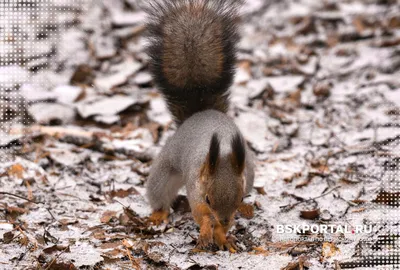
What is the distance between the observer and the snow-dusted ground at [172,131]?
2.16 m

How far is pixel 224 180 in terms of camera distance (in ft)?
7.02

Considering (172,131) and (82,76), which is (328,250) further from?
(82,76)

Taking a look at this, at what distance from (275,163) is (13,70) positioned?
2.06m

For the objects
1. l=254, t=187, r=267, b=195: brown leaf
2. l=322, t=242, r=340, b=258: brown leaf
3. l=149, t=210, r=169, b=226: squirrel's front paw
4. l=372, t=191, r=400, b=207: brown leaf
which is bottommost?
l=149, t=210, r=169, b=226: squirrel's front paw

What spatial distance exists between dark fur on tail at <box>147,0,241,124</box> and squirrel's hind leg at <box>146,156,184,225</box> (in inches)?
13.6

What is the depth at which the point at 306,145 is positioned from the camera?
331 centimetres

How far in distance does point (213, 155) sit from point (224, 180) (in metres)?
0.11

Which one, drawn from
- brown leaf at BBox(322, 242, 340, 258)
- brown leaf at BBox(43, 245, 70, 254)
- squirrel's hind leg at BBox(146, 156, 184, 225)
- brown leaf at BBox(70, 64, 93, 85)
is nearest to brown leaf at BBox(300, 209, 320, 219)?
brown leaf at BBox(322, 242, 340, 258)

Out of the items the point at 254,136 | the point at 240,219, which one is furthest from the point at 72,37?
the point at 240,219

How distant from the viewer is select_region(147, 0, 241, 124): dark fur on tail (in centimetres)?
273

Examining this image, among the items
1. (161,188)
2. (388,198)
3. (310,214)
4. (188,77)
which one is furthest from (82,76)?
(388,198)

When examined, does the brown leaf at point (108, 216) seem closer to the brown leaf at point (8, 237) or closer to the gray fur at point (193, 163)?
the gray fur at point (193, 163)

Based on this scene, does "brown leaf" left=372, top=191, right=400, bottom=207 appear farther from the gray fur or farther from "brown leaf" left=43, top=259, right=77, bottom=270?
"brown leaf" left=43, top=259, right=77, bottom=270

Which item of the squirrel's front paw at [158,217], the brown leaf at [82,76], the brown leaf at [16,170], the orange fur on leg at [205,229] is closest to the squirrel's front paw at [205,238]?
the orange fur on leg at [205,229]
